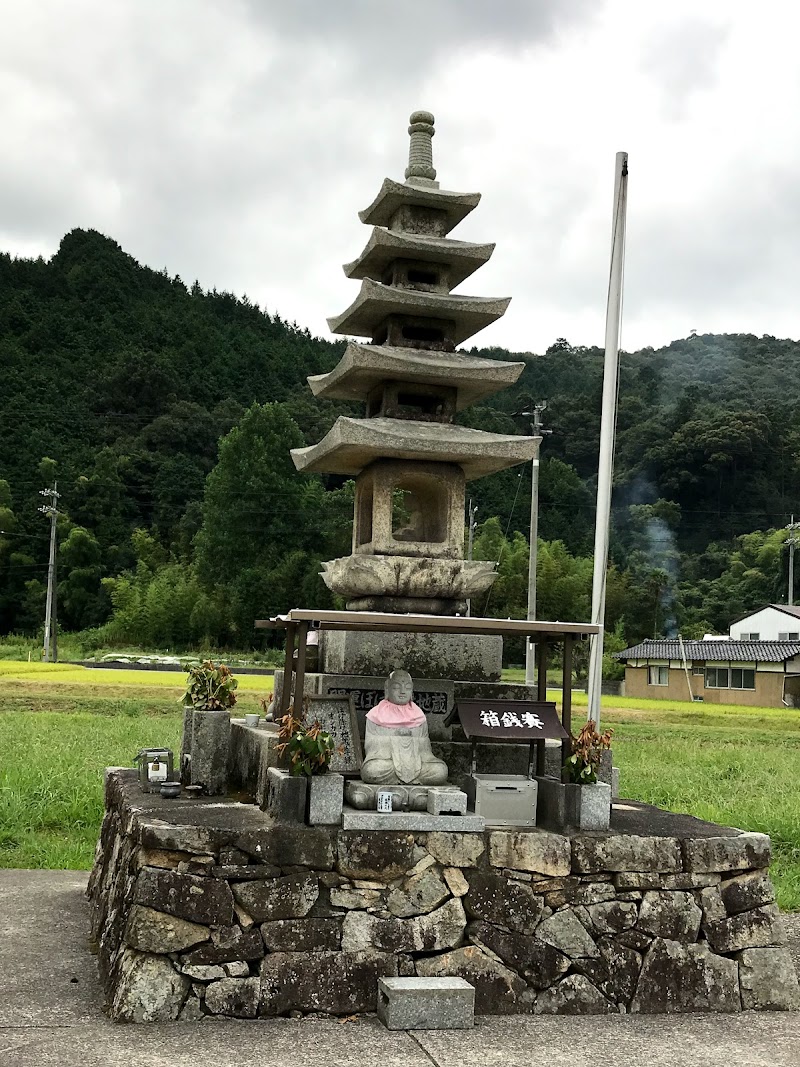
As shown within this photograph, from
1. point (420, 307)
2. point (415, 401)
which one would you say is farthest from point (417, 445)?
point (420, 307)

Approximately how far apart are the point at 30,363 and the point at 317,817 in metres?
75.1

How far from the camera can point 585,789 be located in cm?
A: 858

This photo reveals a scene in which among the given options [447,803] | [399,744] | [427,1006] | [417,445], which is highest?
[417,445]

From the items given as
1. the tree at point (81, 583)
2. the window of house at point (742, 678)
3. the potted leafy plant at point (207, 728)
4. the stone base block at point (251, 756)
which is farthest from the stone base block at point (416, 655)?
the tree at point (81, 583)

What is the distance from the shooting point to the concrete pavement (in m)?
6.58

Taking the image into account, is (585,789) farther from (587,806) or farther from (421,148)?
(421,148)

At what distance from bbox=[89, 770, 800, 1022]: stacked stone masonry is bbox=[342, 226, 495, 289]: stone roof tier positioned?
19.7 ft

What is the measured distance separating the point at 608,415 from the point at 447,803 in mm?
6195

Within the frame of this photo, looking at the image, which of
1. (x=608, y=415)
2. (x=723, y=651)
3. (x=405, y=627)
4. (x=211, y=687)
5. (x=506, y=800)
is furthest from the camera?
(x=723, y=651)

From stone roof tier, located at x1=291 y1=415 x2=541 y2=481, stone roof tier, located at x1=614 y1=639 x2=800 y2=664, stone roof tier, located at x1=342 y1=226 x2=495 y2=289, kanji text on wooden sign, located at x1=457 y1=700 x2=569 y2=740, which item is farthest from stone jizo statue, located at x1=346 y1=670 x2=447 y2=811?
stone roof tier, located at x1=614 y1=639 x2=800 y2=664

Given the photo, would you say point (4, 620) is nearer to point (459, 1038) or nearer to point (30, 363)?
point (30, 363)

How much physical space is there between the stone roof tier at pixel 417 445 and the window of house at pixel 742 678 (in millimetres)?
38216

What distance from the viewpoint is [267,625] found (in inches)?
398

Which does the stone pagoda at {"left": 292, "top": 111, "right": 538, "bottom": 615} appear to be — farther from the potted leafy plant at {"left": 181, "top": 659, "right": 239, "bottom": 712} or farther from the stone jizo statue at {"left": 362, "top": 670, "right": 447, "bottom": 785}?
the stone jizo statue at {"left": 362, "top": 670, "right": 447, "bottom": 785}
